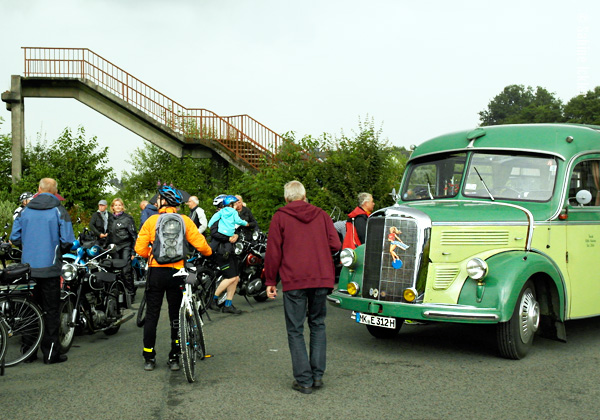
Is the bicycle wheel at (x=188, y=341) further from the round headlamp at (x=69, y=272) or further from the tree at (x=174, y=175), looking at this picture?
the tree at (x=174, y=175)

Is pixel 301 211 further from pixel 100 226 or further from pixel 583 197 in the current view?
Result: pixel 100 226

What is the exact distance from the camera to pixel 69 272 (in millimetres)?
7996

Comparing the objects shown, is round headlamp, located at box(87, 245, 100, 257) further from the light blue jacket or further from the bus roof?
the bus roof

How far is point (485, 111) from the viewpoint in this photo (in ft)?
373

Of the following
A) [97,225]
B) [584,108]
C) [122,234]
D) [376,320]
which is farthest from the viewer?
[584,108]

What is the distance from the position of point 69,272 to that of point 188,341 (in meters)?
2.33

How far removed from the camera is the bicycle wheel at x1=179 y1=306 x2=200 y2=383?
6.23 metres

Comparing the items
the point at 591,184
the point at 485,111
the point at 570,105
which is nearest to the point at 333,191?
the point at 591,184

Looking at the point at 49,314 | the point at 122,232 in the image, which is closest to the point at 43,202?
the point at 49,314

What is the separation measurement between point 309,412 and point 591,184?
499cm

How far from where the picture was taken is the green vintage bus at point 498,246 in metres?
7.24

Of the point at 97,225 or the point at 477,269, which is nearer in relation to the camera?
the point at 477,269

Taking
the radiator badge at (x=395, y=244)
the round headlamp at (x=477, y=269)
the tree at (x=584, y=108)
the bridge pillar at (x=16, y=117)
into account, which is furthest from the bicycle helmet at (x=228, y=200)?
the tree at (x=584, y=108)

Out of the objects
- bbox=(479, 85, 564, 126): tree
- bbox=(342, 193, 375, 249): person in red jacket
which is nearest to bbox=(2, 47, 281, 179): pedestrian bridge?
bbox=(342, 193, 375, 249): person in red jacket
